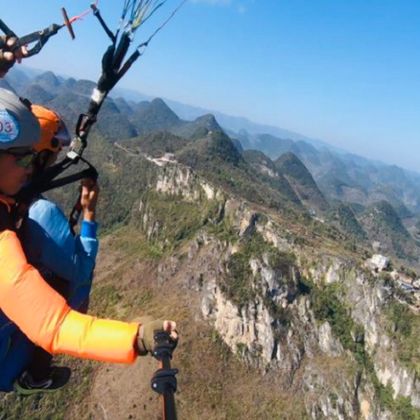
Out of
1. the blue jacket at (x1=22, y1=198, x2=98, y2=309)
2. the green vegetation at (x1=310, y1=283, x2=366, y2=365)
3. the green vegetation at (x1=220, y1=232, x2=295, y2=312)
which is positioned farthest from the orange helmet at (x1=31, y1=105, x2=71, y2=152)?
the green vegetation at (x1=310, y1=283, x2=366, y2=365)

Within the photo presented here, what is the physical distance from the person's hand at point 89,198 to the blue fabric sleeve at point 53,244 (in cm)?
70

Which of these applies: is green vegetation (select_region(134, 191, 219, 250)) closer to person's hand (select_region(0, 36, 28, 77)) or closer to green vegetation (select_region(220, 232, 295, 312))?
green vegetation (select_region(220, 232, 295, 312))

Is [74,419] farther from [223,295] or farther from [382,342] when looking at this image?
[382,342]

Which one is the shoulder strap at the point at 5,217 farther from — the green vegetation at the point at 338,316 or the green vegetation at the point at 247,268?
the green vegetation at the point at 338,316

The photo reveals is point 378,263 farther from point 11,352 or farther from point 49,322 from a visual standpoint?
point 49,322

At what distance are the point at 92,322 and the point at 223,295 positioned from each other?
69893mm

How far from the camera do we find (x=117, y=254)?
102m

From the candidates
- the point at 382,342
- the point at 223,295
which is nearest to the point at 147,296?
the point at 223,295

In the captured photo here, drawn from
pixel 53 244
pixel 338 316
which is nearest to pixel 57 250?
pixel 53 244

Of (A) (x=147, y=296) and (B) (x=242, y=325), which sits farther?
(A) (x=147, y=296)

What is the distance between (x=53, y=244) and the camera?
4473 mm

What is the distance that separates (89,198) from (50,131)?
99 cm

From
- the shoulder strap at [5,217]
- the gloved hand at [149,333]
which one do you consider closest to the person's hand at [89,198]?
the shoulder strap at [5,217]

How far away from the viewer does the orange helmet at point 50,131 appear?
492cm
